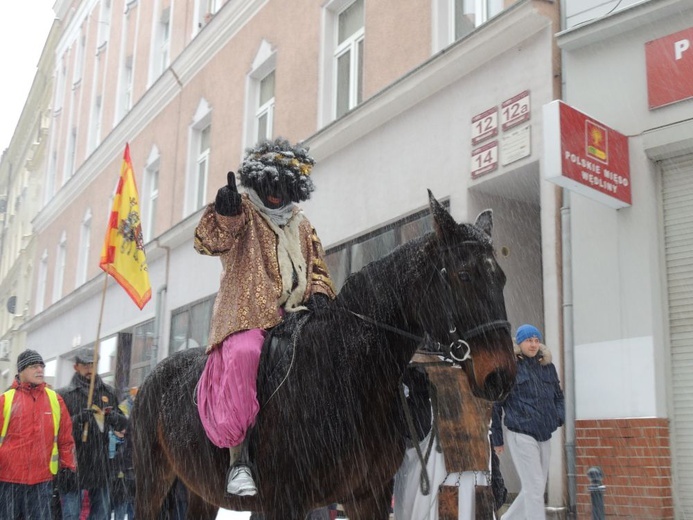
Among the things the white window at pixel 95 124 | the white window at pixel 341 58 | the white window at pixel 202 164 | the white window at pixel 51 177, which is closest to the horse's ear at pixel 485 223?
the white window at pixel 341 58

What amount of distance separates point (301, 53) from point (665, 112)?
800 centimetres

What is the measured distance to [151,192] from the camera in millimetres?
21656

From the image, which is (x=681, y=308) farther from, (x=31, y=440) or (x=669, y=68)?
(x=31, y=440)

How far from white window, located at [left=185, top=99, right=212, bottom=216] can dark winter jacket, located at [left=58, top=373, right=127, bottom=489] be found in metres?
9.50

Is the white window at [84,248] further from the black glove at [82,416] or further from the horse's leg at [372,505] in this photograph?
the horse's leg at [372,505]

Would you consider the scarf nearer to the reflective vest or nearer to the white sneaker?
the white sneaker

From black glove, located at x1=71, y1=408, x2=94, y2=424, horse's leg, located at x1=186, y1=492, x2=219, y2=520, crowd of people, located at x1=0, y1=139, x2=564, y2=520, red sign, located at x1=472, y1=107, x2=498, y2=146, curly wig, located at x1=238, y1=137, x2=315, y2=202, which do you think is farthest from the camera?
red sign, located at x1=472, y1=107, x2=498, y2=146

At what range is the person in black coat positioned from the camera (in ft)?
28.2

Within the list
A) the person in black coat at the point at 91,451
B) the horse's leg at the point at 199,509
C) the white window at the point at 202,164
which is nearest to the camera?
the horse's leg at the point at 199,509

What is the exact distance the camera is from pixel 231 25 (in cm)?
1725

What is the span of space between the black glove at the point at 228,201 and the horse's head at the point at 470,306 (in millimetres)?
1047

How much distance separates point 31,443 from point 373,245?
5.86 metres

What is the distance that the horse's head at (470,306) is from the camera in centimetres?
326

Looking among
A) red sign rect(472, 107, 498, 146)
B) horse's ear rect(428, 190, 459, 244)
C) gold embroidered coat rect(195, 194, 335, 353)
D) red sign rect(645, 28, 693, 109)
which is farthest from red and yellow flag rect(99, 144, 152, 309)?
horse's ear rect(428, 190, 459, 244)
